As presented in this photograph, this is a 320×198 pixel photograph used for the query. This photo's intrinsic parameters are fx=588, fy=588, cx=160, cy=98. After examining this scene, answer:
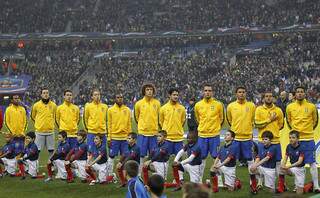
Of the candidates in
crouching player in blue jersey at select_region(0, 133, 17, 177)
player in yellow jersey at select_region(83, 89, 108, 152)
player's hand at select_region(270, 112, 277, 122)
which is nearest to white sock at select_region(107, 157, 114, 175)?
player in yellow jersey at select_region(83, 89, 108, 152)

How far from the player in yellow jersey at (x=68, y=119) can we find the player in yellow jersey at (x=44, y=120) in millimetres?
620

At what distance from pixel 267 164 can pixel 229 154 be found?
808mm

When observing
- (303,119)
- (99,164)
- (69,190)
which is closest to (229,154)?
(303,119)

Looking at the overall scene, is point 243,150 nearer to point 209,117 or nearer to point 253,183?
point 253,183

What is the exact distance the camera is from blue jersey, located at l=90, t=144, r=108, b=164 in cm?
1379

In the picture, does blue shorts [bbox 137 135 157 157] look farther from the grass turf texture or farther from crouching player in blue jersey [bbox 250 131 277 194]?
crouching player in blue jersey [bbox 250 131 277 194]

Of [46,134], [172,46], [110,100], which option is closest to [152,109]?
[46,134]

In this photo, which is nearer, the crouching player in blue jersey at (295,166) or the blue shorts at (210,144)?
the crouching player in blue jersey at (295,166)

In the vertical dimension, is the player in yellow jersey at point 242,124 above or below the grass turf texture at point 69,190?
above

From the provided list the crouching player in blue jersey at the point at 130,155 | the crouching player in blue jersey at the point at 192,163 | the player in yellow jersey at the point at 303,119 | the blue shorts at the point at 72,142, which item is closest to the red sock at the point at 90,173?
the crouching player in blue jersey at the point at 130,155

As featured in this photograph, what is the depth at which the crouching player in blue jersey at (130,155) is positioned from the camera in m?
13.2

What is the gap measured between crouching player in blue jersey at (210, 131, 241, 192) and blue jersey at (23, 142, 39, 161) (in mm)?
4977

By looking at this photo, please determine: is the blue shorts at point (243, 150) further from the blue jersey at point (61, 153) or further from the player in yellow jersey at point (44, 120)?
the player in yellow jersey at point (44, 120)

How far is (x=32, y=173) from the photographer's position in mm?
15000
